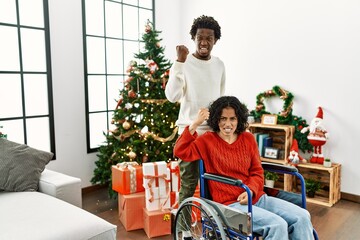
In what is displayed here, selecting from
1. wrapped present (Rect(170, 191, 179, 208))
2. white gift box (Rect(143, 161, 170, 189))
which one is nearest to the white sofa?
white gift box (Rect(143, 161, 170, 189))

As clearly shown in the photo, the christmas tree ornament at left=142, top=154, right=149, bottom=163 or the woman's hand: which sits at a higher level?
the woman's hand

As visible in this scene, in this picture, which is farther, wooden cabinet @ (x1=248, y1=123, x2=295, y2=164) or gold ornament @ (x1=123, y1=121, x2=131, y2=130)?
wooden cabinet @ (x1=248, y1=123, x2=295, y2=164)

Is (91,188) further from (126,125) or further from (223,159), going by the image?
(223,159)

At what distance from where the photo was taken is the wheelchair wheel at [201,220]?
5.58 ft

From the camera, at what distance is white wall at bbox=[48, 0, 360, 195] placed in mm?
3340

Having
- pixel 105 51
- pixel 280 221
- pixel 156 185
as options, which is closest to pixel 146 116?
pixel 156 185

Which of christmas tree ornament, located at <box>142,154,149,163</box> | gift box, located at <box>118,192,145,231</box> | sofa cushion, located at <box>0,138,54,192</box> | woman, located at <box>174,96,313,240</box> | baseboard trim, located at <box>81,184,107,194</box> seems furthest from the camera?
baseboard trim, located at <box>81,184,107,194</box>

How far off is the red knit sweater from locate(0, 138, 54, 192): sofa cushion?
1.11m

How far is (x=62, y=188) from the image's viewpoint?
7.51ft

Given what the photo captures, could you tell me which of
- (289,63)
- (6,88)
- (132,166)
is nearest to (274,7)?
(289,63)

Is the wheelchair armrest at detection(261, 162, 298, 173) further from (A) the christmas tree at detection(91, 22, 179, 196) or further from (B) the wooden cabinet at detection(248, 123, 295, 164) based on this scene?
(B) the wooden cabinet at detection(248, 123, 295, 164)

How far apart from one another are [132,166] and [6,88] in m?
1.36

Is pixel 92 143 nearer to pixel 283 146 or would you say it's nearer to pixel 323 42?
pixel 283 146

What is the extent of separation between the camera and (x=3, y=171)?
7.45 ft
